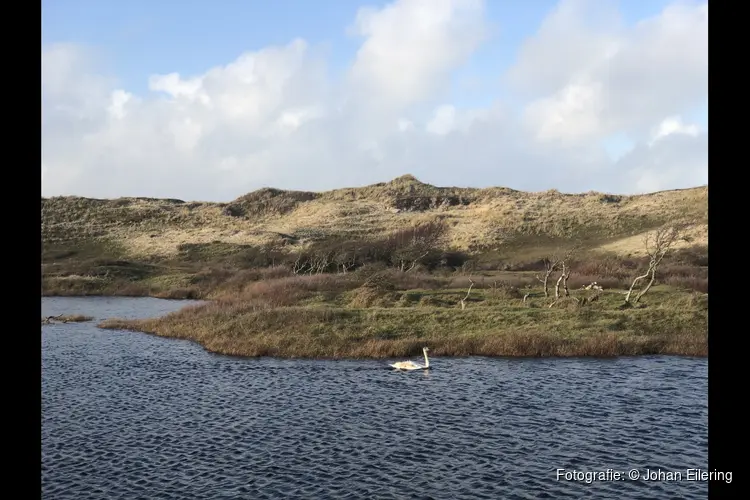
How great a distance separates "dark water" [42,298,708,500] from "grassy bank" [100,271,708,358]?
2.37m

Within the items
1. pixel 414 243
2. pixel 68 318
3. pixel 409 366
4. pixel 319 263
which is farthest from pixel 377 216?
pixel 409 366

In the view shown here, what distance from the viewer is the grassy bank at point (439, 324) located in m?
35.7

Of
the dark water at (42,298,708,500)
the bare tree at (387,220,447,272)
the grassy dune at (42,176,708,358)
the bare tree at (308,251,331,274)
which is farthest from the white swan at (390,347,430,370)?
the bare tree at (308,251,331,274)

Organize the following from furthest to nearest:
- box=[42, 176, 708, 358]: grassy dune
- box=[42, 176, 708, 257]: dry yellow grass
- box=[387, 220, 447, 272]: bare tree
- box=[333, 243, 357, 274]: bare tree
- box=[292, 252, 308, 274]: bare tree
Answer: box=[42, 176, 708, 257]: dry yellow grass < box=[387, 220, 447, 272]: bare tree < box=[333, 243, 357, 274]: bare tree < box=[292, 252, 308, 274]: bare tree < box=[42, 176, 708, 358]: grassy dune

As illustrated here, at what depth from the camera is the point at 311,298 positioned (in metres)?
53.1

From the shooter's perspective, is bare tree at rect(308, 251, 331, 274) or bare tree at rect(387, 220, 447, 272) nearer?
bare tree at rect(308, 251, 331, 274)

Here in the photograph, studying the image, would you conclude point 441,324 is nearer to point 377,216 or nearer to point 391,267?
point 391,267

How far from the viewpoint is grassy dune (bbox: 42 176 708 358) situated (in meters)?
38.4

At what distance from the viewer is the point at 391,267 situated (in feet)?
254

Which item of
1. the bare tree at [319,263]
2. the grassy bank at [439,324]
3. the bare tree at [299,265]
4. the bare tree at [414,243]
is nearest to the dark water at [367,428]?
the grassy bank at [439,324]

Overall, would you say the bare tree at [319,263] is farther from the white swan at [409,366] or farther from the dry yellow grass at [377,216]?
the white swan at [409,366]

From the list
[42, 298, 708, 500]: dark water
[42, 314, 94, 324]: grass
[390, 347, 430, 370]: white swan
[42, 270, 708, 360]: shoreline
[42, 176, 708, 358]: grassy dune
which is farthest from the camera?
[42, 314, 94, 324]: grass

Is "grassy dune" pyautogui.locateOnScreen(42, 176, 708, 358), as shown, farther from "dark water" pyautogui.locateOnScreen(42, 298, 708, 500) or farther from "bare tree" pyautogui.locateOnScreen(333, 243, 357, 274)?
"dark water" pyautogui.locateOnScreen(42, 298, 708, 500)
